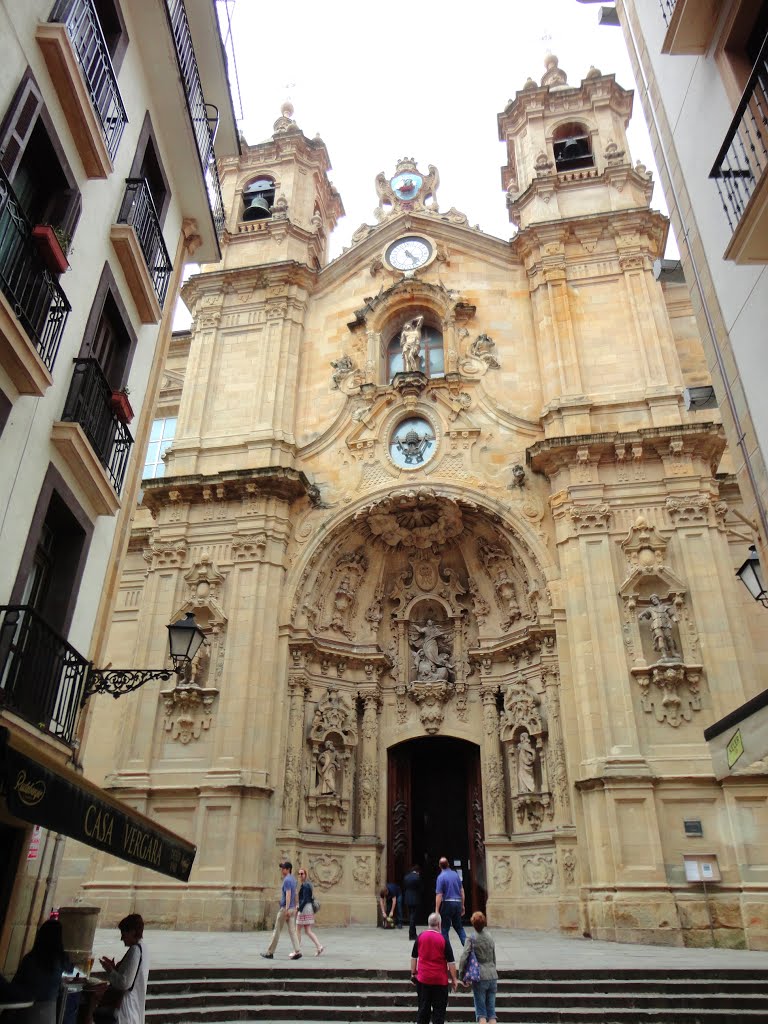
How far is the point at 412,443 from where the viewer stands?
61.8 ft

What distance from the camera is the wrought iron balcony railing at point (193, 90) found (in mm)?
10672

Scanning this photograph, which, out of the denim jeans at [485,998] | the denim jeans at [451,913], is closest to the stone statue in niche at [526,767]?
the denim jeans at [451,913]

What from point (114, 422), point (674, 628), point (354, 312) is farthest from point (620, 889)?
point (354, 312)

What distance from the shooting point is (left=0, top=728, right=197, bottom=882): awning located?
14.8ft

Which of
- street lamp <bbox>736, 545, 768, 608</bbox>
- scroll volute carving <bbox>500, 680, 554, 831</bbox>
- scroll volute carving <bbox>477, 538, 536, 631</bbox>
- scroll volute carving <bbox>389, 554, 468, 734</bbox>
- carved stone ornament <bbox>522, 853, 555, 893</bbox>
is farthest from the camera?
scroll volute carving <bbox>389, 554, 468, 734</bbox>

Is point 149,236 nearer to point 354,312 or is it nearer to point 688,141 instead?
point 688,141

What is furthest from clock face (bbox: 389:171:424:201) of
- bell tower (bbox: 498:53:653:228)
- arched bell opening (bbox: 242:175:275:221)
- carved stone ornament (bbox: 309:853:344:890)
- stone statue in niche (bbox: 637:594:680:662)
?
carved stone ornament (bbox: 309:853:344:890)

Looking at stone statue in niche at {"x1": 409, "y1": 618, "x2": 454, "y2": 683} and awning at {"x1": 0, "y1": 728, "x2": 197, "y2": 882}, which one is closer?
awning at {"x1": 0, "y1": 728, "x2": 197, "y2": 882}

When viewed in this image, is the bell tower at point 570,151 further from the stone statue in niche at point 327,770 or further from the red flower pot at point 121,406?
the red flower pot at point 121,406

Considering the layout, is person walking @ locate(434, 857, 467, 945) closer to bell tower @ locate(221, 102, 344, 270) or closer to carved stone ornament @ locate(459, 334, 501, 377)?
carved stone ornament @ locate(459, 334, 501, 377)

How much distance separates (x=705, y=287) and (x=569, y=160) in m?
14.8

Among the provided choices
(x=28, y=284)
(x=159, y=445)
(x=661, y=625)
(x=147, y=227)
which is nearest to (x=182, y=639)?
(x=28, y=284)

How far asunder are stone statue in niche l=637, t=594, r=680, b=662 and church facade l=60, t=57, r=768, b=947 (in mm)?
62

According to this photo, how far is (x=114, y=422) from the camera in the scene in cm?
936
